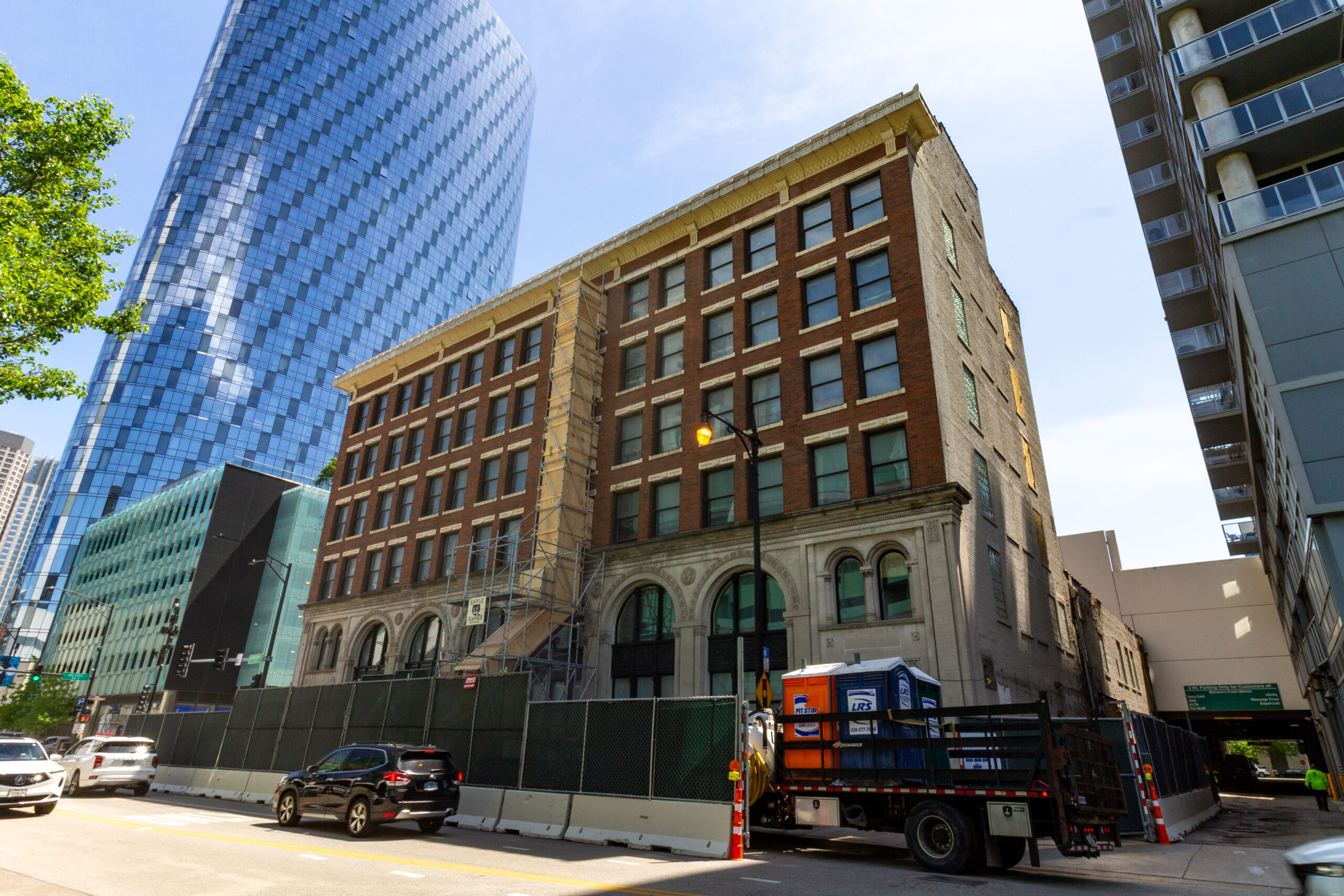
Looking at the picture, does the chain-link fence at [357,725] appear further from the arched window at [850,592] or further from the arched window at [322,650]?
the arched window at [322,650]

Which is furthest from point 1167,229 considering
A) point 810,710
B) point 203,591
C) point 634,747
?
point 203,591

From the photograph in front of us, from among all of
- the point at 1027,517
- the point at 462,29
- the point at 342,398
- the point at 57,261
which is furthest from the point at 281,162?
the point at 1027,517

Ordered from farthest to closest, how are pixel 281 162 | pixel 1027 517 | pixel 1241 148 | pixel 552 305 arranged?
1. pixel 281 162
2. pixel 552 305
3. pixel 1027 517
4. pixel 1241 148

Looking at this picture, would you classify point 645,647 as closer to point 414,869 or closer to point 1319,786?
point 414,869

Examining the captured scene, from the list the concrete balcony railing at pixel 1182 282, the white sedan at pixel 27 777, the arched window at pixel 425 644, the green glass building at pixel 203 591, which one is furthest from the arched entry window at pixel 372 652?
the concrete balcony railing at pixel 1182 282

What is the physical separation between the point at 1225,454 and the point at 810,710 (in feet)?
118

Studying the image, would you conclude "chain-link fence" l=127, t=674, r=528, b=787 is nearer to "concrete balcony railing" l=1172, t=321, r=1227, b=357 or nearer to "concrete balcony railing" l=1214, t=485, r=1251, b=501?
"concrete balcony railing" l=1172, t=321, r=1227, b=357

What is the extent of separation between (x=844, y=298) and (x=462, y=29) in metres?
145

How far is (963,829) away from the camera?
10.5 meters

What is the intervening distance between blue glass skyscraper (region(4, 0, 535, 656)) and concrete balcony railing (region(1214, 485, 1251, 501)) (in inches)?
4017

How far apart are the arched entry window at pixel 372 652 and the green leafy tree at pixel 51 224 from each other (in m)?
19.1

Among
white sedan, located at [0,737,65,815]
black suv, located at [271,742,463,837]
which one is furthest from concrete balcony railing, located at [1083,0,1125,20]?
white sedan, located at [0,737,65,815]

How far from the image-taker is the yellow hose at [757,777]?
42.2 ft

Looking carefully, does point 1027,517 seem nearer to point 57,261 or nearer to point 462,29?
point 57,261
